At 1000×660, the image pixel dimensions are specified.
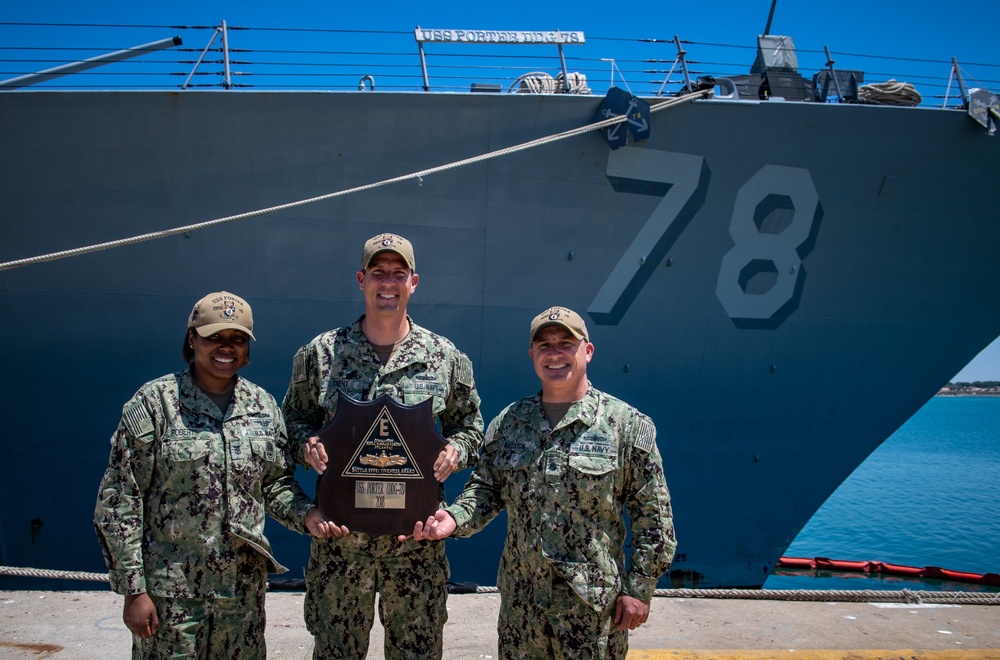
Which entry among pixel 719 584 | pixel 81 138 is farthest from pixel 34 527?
pixel 719 584

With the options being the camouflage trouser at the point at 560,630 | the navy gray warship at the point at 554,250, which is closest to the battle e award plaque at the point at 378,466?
the camouflage trouser at the point at 560,630

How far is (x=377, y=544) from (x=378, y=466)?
0.28 metres

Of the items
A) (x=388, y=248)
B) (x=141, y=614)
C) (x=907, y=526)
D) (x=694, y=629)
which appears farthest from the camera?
(x=907, y=526)

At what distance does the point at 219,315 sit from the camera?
2404 millimetres

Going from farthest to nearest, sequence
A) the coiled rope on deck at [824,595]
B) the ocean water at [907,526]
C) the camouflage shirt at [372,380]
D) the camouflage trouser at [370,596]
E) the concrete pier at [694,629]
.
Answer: the ocean water at [907,526] → the coiled rope on deck at [824,595] → the concrete pier at [694,629] → the camouflage shirt at [372,380] → the camouflage trouser at [370,596]

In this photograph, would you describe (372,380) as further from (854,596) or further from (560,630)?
(854,596)

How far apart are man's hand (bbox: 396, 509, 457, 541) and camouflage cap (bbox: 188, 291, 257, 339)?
0.80 m

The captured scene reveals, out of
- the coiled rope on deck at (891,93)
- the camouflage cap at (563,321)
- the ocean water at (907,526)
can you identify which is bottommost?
the ocean water at (907,526)

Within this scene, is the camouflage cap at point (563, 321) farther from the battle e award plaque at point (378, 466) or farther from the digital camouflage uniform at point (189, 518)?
the digital camouflage uniform at point (189, 518)

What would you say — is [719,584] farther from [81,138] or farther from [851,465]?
[81,138]

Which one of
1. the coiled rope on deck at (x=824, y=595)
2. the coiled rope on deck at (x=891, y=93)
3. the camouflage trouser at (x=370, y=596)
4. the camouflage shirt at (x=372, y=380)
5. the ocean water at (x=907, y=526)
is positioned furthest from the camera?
the ocean water at (x=907, y=526)

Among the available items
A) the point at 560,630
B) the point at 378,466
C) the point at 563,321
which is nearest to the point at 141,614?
the point at 378,466

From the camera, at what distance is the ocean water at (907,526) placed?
32.2 ft

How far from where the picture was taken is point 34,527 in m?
5.62
